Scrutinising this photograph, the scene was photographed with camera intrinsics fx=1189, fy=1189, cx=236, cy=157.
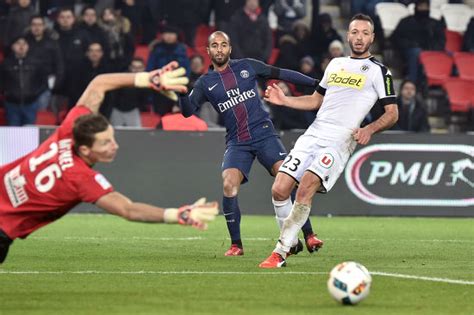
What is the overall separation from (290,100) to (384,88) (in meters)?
0.94

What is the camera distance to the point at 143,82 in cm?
836

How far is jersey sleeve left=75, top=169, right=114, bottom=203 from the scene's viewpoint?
8.09 metres

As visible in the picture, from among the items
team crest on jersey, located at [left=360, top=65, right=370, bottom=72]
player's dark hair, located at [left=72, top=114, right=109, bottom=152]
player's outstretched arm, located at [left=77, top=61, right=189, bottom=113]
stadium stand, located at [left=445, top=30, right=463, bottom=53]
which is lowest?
stadium stand, located at [left=445, top=30, right=463, bottom=53]

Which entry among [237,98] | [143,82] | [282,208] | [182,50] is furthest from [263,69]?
[182,50]

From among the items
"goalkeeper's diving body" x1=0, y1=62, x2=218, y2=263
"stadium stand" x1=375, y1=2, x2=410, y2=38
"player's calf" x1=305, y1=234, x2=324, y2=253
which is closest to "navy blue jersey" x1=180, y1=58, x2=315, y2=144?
"player's calf" x1=305, y1=234, x2=324, y2=253

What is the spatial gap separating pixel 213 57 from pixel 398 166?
6.75 metres

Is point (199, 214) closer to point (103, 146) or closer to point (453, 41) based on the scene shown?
point (103, 146)

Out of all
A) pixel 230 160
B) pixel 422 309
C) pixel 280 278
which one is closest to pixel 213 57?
pixel 230 160

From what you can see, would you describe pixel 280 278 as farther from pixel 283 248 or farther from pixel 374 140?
pixel 374 140

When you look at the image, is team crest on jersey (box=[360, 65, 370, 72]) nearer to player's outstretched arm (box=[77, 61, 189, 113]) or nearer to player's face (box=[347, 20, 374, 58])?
player's face (box=[347, 20, 374, 58])

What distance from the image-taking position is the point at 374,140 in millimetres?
19031

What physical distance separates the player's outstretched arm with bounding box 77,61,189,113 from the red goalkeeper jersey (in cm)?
12

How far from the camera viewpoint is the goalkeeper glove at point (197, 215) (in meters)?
7.65

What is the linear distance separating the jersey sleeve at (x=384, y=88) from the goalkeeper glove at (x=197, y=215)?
3.96 metres
